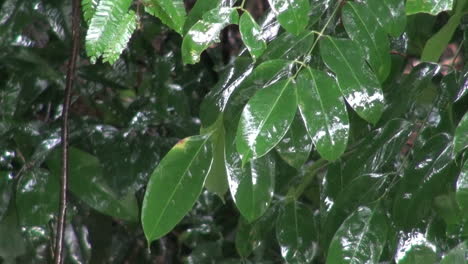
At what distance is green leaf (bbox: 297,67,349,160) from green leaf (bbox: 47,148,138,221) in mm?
543

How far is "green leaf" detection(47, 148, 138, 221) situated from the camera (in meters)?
1.16

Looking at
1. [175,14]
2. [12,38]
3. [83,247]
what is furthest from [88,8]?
[83,247]

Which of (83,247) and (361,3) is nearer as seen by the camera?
(361,3)

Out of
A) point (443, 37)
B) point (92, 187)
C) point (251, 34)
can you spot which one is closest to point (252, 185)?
point (251, 34)

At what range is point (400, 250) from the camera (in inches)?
30.2

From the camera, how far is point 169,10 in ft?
2.40

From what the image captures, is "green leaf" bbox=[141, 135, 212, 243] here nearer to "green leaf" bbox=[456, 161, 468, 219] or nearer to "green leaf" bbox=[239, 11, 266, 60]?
"green leaf" bbox=[239, 11, 266, 60]

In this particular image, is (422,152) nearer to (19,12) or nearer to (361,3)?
(361,3)

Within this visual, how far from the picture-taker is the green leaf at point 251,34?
2.32 ft

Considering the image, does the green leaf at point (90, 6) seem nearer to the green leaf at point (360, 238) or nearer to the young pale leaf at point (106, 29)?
the young pale leaf at point (106, 29)

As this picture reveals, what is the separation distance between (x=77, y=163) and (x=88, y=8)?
0.51 m

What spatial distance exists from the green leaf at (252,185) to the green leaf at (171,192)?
39 mm

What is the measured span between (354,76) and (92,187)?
1.86ft

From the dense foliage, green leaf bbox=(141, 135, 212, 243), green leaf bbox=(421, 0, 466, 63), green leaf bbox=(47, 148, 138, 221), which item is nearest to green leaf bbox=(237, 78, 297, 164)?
the dense foliage
